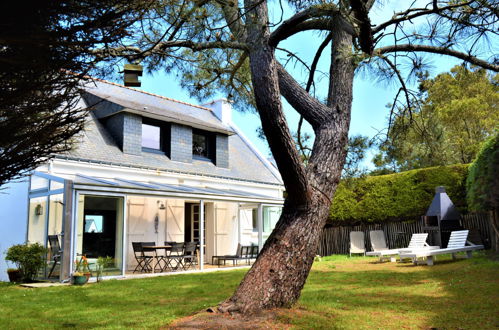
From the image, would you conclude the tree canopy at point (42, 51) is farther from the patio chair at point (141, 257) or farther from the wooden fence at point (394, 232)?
the wooden fence at point (394, 232)

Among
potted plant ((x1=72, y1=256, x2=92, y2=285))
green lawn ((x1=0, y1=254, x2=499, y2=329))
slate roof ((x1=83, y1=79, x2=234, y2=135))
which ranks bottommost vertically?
green lawn ((x1=0, y1=254, x2=499, y2=329))

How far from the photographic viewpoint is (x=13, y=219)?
40.5ft

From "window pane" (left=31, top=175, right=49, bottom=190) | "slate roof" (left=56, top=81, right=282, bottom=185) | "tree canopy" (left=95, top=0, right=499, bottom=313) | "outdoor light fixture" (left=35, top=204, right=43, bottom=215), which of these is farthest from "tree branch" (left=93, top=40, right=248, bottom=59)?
"outdoor light fixture" (left=35, top=204, right=43, bottom=215)

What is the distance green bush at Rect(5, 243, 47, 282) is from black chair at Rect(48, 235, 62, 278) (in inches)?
8.2

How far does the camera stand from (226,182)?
1678cm

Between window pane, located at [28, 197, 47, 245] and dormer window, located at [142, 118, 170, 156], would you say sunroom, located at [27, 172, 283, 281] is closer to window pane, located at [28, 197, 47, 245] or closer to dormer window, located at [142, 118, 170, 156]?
window pane, located at [28, 197, 47, 245]

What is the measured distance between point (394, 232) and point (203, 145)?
8.31m

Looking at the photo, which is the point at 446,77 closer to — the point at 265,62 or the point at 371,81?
the point at 371,81

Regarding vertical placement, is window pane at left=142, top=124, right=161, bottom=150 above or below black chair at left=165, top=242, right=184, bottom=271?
above

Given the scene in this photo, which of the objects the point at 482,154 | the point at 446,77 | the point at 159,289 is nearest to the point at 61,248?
the point at 159,289

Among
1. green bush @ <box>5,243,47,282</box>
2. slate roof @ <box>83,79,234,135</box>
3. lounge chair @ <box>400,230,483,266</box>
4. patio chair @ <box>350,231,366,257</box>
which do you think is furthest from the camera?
patio chair @ <box>350,231,366,257</box>

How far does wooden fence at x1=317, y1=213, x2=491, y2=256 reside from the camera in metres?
14.1

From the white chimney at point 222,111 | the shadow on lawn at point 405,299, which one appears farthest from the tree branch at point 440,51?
the white chimney at point 222,111

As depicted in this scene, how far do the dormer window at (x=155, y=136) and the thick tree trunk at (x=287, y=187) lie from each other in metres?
10.5
